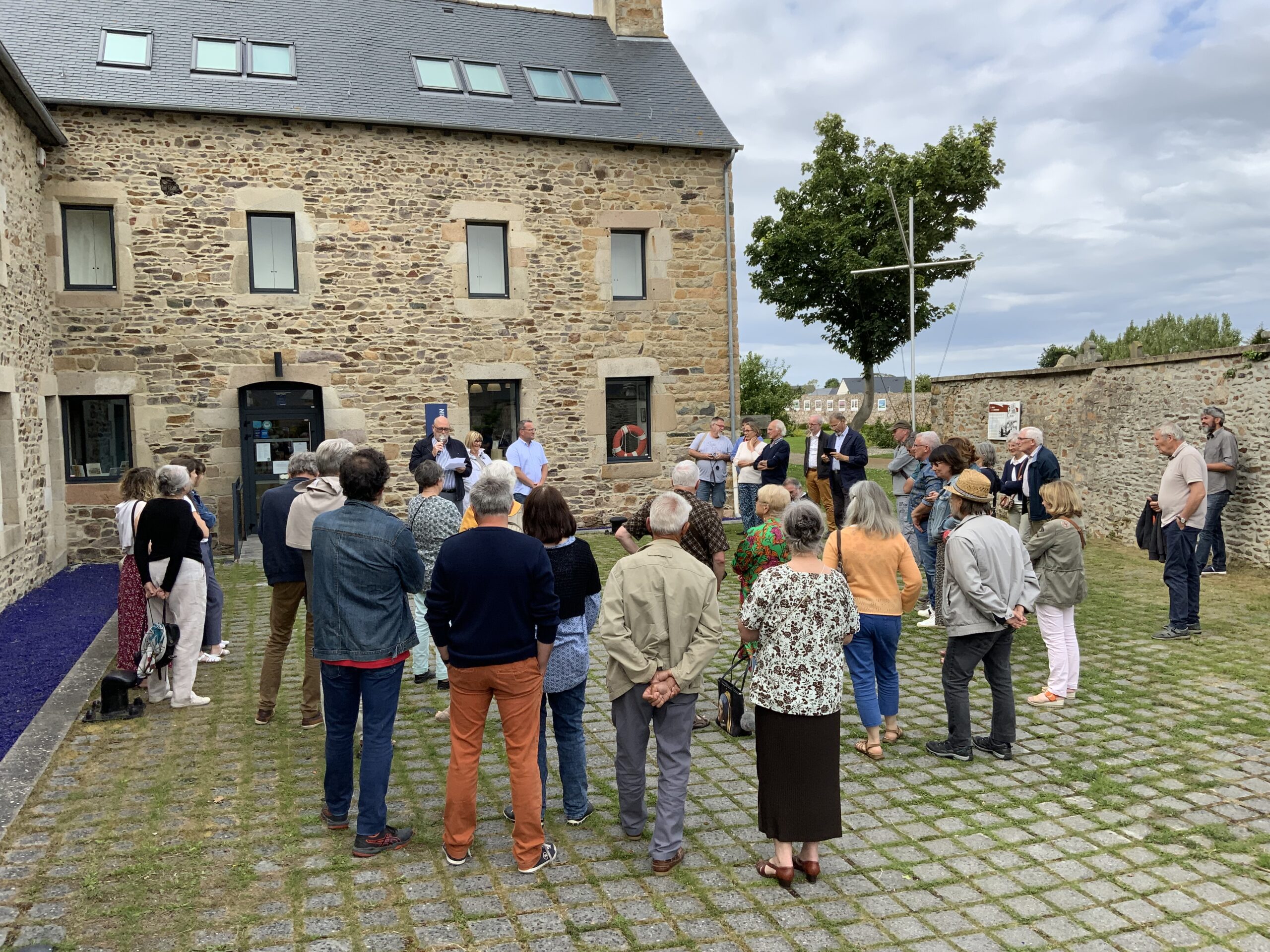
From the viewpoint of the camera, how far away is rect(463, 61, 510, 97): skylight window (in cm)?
1538

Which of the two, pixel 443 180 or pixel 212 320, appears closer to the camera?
pixel 212 320

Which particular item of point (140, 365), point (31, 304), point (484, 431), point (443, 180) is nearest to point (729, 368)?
point (484, 431)

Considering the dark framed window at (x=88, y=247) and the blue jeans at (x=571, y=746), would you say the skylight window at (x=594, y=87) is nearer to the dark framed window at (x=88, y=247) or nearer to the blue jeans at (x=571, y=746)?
the dark framed window at (x=88, y=247)

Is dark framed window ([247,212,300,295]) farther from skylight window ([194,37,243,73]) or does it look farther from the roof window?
the roof window

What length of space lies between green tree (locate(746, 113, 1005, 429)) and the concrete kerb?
2544cm

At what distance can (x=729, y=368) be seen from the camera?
16328 millimetres

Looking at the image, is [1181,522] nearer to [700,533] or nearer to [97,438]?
[700,533]

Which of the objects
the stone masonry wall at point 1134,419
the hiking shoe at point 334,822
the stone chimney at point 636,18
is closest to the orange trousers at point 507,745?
the hiking shoe at point 334,822

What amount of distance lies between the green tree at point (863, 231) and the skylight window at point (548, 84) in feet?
49.0

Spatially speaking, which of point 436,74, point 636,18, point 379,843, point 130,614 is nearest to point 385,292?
point 436,74

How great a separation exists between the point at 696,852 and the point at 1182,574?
5936mm

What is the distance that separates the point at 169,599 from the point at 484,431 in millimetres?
8689

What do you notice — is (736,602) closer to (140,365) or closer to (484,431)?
(484,431)

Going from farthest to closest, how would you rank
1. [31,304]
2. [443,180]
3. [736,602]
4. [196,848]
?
[443,180] → [31,304] → [736,602] → [196,848]
